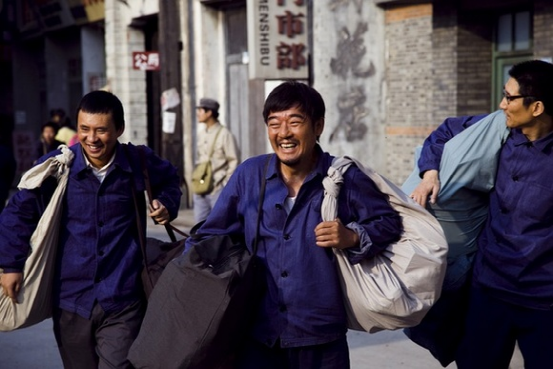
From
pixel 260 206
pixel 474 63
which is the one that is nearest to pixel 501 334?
pixel 260 206

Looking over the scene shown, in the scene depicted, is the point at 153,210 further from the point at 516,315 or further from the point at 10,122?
the point at 10,122

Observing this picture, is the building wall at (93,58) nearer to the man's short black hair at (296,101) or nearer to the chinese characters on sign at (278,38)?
the chinese characters on sign at (278,38)

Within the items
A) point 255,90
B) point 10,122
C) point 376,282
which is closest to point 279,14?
point 255,90

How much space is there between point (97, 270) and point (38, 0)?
68.4 feet

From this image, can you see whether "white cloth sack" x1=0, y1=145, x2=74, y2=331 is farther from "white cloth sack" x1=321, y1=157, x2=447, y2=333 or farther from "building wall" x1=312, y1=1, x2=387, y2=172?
"building wall" x1=312, y1=1, x2=387, y2=172

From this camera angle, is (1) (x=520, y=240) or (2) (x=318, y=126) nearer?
(2) (x=318, y=126)

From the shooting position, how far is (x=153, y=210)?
4.59 meters

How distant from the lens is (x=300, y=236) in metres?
3.64

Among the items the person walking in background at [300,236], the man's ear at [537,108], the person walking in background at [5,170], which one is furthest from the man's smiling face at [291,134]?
the person walking in background at [5,170]

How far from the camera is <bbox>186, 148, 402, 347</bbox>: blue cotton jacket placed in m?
3.63

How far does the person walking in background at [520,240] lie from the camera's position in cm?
398

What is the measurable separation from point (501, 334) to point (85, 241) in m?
1.88

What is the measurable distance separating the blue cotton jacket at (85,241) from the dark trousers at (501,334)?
1.51m

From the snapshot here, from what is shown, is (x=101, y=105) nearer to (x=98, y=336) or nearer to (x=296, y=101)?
(x=98, y=336)
